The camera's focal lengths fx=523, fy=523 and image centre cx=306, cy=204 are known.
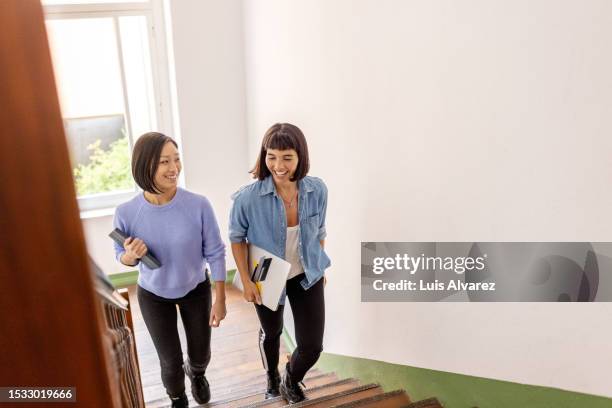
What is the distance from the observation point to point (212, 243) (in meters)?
2.17

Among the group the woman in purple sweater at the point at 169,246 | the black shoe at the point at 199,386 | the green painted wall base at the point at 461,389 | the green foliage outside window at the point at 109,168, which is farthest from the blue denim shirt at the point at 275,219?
the green foliage outside window at the point at 109,168

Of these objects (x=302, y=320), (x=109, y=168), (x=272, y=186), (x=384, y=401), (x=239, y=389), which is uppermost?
(x=272, y=186)

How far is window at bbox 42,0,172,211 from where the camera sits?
388 cm

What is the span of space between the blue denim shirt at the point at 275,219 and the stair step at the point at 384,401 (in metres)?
0.51

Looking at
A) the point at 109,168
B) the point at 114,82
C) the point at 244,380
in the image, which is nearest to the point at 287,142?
the point at 244,380

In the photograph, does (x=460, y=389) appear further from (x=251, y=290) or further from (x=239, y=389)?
(x=239, y=389)

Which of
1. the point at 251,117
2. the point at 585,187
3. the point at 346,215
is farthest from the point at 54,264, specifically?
the point at 251,117

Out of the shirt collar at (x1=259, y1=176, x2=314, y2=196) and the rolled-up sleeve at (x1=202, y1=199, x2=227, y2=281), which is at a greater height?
the shirt collar at (x1=259, y1=176, x2=314, y2=196)

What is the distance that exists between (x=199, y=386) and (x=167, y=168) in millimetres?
1148

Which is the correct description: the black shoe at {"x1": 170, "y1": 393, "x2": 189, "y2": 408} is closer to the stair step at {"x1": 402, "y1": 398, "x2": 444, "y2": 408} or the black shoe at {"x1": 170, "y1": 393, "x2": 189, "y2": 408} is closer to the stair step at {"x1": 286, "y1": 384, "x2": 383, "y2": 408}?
the stair step at {"x1": 286, "y1": 384, "x2": 383, "y2": 408}

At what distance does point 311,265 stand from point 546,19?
4.18 feet

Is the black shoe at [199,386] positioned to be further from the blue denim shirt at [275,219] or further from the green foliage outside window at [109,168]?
the green foliage outside window at [109,168]

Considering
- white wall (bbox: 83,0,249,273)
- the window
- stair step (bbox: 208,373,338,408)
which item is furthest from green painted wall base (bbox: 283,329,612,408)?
the window

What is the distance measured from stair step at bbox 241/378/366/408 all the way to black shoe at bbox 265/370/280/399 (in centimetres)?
9
